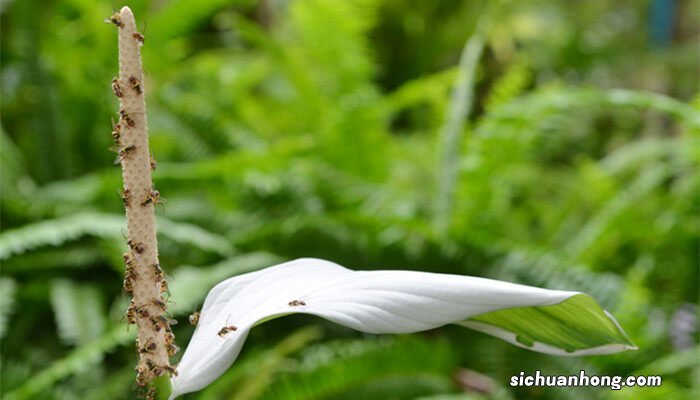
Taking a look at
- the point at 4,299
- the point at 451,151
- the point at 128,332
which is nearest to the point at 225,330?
the point at 128,332

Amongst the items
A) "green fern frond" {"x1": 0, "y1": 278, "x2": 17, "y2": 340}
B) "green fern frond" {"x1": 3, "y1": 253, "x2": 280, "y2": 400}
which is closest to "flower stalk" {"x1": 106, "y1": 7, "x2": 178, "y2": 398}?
"green fern frond" {"x1": 3, "y1": 253, "x2": 280, "y2": 400}

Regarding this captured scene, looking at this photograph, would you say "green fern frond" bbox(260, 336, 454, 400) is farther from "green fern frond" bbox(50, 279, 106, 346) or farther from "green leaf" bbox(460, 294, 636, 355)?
"green leaf" bbox(460, 294, 636, 355)

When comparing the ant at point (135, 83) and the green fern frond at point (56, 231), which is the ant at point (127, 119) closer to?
the ant at point (135, 83)

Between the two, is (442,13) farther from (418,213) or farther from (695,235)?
(695,235)

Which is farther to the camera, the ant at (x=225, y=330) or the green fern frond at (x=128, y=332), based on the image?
the green fern frond at (x=128, y=332)

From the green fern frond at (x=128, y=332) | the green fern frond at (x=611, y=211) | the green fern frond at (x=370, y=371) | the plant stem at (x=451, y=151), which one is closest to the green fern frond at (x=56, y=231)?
the green fern frond at (x=128, y=332)

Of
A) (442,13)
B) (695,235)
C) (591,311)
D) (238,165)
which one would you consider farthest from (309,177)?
(442,13)
